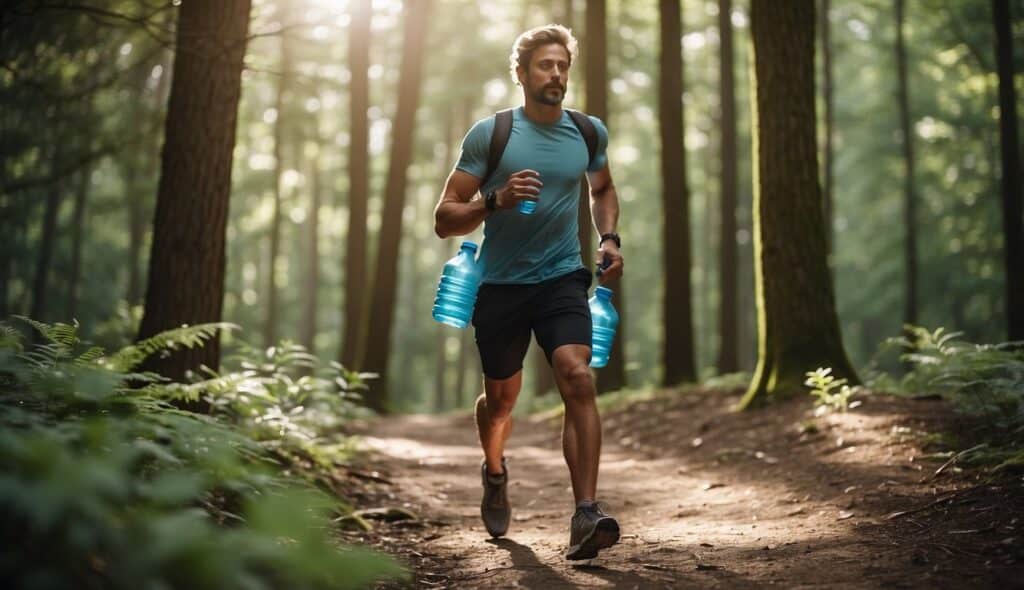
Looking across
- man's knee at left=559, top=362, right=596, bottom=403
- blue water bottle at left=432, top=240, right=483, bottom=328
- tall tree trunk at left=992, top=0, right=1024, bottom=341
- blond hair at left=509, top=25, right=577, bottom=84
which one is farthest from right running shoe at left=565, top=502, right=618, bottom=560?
tall tree trunk at left=992, top=0, right=1024, bottom=341

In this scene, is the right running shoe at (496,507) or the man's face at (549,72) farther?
the right running shoe at (496,507)

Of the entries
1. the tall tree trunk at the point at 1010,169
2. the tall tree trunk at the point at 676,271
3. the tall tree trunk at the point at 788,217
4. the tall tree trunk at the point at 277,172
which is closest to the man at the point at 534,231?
the tall tree trunk at the point at 788,217

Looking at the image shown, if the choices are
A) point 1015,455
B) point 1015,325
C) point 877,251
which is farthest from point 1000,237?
point 1015,455

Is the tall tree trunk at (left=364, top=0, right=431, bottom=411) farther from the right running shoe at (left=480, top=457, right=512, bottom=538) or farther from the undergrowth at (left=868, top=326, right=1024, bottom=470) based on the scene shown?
the right running shoe at (left=480, top=457, right=512, bottom=538)

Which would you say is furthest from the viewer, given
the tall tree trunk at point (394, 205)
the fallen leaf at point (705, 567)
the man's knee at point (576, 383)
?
the tall tree trunk at point (394, 205)

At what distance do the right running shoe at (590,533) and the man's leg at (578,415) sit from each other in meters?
0.22

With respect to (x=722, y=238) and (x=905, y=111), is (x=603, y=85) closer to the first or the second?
(x=722, y=238)

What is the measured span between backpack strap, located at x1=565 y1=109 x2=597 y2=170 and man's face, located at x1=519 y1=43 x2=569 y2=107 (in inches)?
10.1

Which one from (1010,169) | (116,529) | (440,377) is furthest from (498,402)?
(440,377)

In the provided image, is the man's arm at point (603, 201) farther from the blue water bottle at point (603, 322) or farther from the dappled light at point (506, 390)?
the blue water bottle at point (603, 322)

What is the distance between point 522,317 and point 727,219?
14.7 metres

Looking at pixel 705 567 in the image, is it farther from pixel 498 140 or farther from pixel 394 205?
pixel 394 205

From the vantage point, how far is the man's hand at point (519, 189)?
4637 mm

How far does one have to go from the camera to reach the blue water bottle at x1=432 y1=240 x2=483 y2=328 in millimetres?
5324
